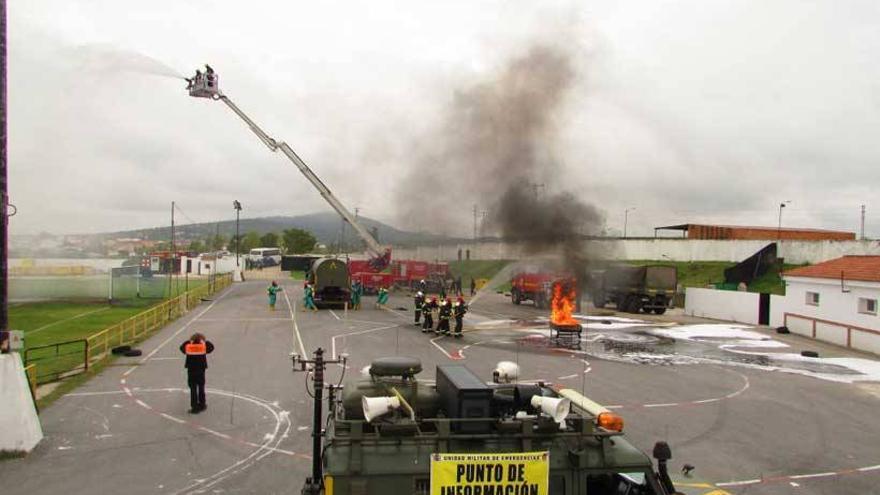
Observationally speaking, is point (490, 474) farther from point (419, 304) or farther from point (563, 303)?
point (419, 304)

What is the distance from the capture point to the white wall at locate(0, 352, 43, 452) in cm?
1054

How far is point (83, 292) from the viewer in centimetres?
4275

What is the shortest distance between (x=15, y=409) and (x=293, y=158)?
113 ft

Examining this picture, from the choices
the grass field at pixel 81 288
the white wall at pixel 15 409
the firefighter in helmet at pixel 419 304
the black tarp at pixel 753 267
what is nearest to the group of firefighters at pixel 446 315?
the firefighter in helmet at pixel 419 304

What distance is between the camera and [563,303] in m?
26.6

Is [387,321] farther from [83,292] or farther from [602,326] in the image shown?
[83,292]

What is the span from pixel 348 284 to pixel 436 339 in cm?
1341

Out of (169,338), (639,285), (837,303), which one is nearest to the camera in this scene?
(169,338)

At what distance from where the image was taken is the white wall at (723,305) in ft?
112

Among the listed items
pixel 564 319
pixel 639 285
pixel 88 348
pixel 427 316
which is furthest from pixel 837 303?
pixel 88 348

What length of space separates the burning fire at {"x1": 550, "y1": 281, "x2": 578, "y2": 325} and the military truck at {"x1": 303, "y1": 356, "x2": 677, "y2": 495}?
20099 mm

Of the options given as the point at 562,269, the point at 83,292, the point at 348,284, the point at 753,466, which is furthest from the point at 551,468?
the point at 83,292

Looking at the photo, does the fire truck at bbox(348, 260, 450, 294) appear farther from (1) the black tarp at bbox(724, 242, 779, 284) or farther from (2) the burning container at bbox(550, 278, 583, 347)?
(2) the burning container at bbox(550, 278, 583, 347)

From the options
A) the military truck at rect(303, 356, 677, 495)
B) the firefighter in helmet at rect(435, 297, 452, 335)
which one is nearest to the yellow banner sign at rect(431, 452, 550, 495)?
the military truck at rect(303, 356, 677, 495)
